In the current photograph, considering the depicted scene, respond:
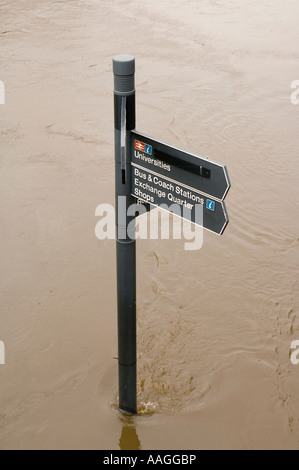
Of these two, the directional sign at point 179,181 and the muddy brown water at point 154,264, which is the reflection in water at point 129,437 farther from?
the directional sign at point 179,181

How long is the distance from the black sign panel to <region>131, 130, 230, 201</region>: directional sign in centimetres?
3

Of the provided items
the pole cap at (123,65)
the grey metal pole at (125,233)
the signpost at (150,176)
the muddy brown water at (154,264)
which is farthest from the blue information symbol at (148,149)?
the muddy brown water at (154,264)

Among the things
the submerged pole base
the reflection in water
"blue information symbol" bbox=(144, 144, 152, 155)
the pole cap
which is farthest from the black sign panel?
the reflection in water

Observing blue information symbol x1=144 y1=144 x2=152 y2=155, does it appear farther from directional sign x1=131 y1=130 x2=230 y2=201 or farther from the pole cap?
the pole cap

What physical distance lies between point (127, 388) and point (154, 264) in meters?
2.09

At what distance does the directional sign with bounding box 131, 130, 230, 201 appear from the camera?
298 cm

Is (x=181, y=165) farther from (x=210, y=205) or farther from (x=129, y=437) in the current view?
(x=129, y=437)

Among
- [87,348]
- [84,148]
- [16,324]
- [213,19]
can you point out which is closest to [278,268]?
[87,348]

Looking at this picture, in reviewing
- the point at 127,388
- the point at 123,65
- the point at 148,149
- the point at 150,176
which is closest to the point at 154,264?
the point at 127,388

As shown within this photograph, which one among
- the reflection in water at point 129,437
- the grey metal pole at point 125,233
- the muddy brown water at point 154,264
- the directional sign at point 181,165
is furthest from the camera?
the muddy brown water at point 154,264

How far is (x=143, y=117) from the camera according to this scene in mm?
8789

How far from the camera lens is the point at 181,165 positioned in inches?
122

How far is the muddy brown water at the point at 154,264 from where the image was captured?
4336 mm
